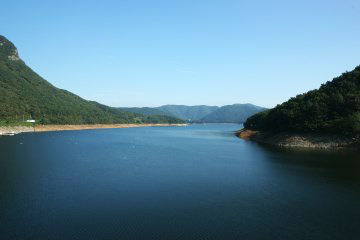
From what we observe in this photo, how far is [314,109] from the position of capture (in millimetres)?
85438

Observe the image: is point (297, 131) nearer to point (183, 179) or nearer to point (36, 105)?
point (183, 179)

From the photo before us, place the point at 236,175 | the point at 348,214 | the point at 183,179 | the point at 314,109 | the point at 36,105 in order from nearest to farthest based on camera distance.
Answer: the point at 348,214, the point at 183,179, the point at 236,175, the point at 314,109, the point at 36,105

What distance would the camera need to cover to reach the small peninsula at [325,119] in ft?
249

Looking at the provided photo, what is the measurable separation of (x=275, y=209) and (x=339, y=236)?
6592 mm

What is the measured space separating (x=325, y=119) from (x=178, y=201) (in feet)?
212

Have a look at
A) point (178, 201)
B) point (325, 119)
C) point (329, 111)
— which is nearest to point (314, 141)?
point (325, 119)

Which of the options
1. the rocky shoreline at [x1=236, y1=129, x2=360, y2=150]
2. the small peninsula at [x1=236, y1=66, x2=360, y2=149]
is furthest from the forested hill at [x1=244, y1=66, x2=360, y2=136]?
the rocky shoreline at [x1=236, y1=129, x2=360, y2=150]

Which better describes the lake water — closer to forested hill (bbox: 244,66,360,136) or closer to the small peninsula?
the small peninsula

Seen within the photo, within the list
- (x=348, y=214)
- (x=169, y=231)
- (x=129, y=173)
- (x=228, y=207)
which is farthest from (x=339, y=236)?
(x=129, y=173)

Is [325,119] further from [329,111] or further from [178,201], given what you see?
[178,201]

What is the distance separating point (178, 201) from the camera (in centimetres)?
3047

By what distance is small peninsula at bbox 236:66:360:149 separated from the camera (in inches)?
2990

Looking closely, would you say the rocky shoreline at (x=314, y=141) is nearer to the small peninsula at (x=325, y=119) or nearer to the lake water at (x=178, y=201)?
the small peninsula at (x=325, y=119)

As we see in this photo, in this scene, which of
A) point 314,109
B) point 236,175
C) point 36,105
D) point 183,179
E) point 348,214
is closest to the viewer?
point 348,214
